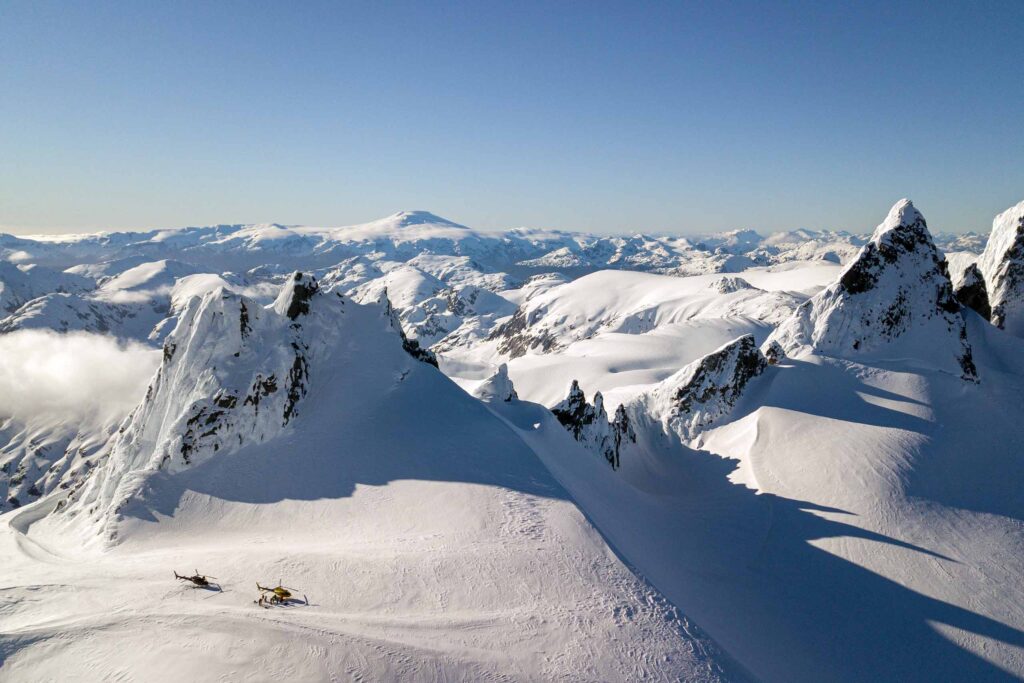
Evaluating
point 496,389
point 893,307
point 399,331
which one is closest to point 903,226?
point 893,307

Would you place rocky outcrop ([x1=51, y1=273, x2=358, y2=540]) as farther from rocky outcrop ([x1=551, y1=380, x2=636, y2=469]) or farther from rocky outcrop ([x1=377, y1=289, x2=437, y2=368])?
rocky outcrop ([x1=551, y1=380, x2=636, y2=469])

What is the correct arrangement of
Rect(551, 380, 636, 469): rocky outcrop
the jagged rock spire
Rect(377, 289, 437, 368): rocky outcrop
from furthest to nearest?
1. Rect(551, 380, 636, 469): rocky outcrop
2. Rect(377, 289, 437, 368): rocky outcrop
3. the jagged rock spire

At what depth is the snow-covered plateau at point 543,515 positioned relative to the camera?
12.3 meters

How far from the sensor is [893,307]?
36031 mm

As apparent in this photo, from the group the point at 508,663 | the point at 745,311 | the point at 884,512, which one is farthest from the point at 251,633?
the point at 745,311

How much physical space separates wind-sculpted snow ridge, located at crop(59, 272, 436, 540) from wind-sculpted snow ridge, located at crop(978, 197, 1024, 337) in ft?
204

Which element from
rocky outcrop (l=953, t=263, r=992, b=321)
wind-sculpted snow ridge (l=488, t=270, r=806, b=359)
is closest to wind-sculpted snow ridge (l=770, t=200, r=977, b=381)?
rocky outcrop (l=953, t=263, r=992, b=321)

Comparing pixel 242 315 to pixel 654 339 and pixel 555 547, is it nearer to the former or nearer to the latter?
pixel 555 547

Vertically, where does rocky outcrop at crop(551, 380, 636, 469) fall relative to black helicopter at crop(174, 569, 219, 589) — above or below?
below

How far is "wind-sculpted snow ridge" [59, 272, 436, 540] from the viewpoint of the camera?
70.3 feet

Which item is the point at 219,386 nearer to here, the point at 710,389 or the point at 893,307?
the point at 710,389

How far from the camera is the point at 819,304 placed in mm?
37969

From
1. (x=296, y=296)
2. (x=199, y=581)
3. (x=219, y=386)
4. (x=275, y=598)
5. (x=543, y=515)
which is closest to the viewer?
(x=275, y=598)

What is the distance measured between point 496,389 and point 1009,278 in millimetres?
53798
